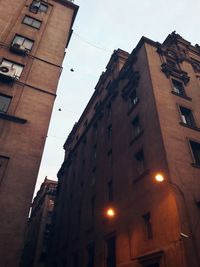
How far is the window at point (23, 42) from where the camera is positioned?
21531 mm

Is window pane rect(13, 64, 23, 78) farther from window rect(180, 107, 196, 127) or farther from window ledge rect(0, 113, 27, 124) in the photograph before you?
window rect(180, 107, 196, 127)

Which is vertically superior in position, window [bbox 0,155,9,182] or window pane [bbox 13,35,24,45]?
window pane [bbox 13,35,24,45]

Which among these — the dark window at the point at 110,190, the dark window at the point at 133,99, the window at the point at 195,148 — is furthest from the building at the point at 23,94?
the window at the point at 195,148


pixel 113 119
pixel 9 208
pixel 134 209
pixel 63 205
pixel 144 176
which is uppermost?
pixel 113 119

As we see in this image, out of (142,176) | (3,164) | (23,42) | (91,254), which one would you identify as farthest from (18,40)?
(91,254)

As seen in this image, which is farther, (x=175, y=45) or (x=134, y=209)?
(x=175, y=45)

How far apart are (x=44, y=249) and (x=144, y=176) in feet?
123

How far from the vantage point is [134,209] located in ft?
56.3

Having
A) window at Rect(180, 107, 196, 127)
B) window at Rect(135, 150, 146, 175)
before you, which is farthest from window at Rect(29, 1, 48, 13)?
window at Rect(135, 150, 146, 175)

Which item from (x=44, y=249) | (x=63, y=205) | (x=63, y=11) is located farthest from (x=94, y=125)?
(x=44, y=249)

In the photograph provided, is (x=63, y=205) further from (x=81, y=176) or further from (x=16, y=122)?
(x=16, y=122)

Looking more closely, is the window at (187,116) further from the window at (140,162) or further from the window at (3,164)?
the window at (3,164)

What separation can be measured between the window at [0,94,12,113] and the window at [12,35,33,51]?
6438 millimetres

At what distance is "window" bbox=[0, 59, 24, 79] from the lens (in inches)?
702
